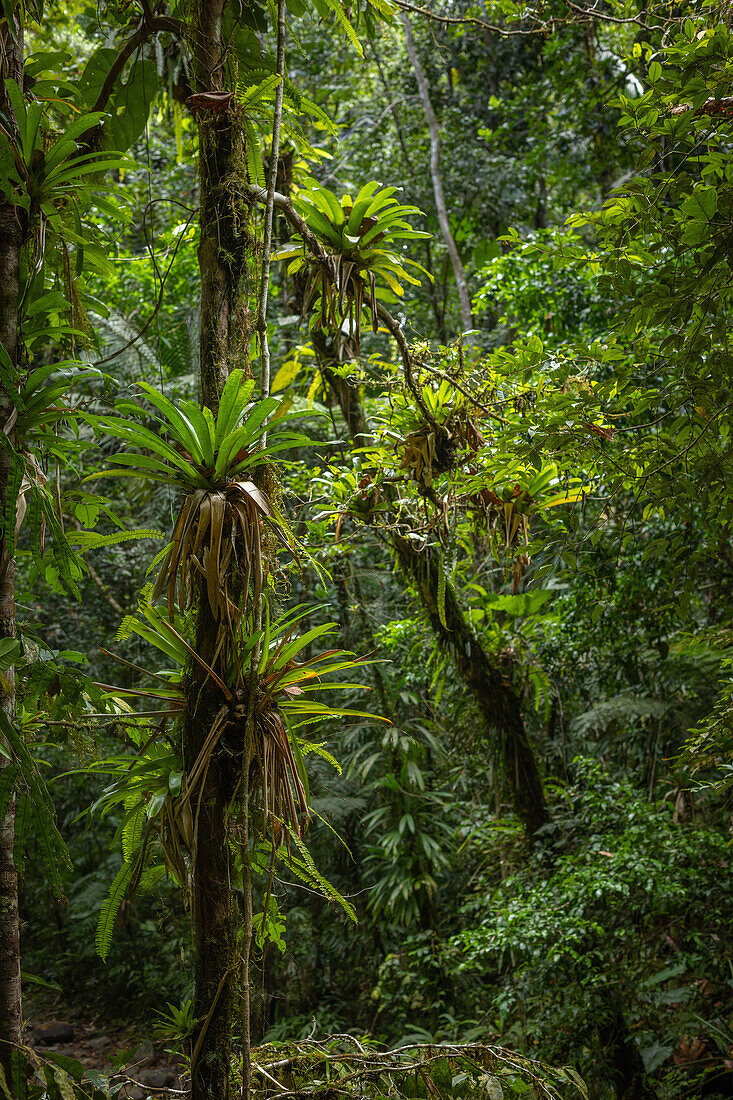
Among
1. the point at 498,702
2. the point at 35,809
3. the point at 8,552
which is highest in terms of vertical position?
the point at 8,552

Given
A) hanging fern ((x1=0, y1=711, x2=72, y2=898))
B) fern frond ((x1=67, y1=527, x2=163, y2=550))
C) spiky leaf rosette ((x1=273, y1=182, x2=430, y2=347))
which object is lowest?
hanging fern ((x1=0, y1=711, x2=72, y2=898))

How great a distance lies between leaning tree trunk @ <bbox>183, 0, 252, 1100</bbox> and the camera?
1.24 metres

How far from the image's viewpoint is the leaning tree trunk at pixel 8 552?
127cm

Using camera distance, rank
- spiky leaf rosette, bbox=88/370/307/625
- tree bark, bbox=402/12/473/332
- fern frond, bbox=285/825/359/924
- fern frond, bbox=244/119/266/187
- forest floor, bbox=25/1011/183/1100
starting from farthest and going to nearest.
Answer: tree bark, bbox=402/12/473/332, forest floor, bbox=25/1011/183/1100, fern frond, bbox=244/119/266/187, fern frond, bbox=285/825/359/924, spiky leaf rosette, bbox=88/370/307/625

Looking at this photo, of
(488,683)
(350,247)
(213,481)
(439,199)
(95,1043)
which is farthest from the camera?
(439,199)

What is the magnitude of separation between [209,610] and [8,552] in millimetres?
360

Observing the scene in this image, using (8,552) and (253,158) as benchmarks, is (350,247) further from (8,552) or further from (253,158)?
(8,552)

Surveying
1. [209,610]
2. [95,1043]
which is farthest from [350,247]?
[95,1043]

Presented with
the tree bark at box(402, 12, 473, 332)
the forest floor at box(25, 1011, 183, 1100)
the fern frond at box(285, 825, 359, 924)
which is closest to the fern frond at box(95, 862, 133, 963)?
the fern frond at box(285, 825, 359, 924)

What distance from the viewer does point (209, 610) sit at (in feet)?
4.31

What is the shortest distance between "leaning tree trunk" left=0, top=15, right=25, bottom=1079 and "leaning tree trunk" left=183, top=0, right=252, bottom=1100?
0.32m

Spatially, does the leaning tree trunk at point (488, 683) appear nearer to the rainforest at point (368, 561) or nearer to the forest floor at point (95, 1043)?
the rainforest at point (368, 561)

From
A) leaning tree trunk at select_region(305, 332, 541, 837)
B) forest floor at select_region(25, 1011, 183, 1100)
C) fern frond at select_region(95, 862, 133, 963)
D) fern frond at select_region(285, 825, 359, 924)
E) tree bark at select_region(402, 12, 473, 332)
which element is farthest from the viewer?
tree bark at select_region(402, 12, 473, 332)

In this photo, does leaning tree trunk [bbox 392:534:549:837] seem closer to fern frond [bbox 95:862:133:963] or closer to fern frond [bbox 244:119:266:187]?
fern frond [bbox 244:119:266:187]
